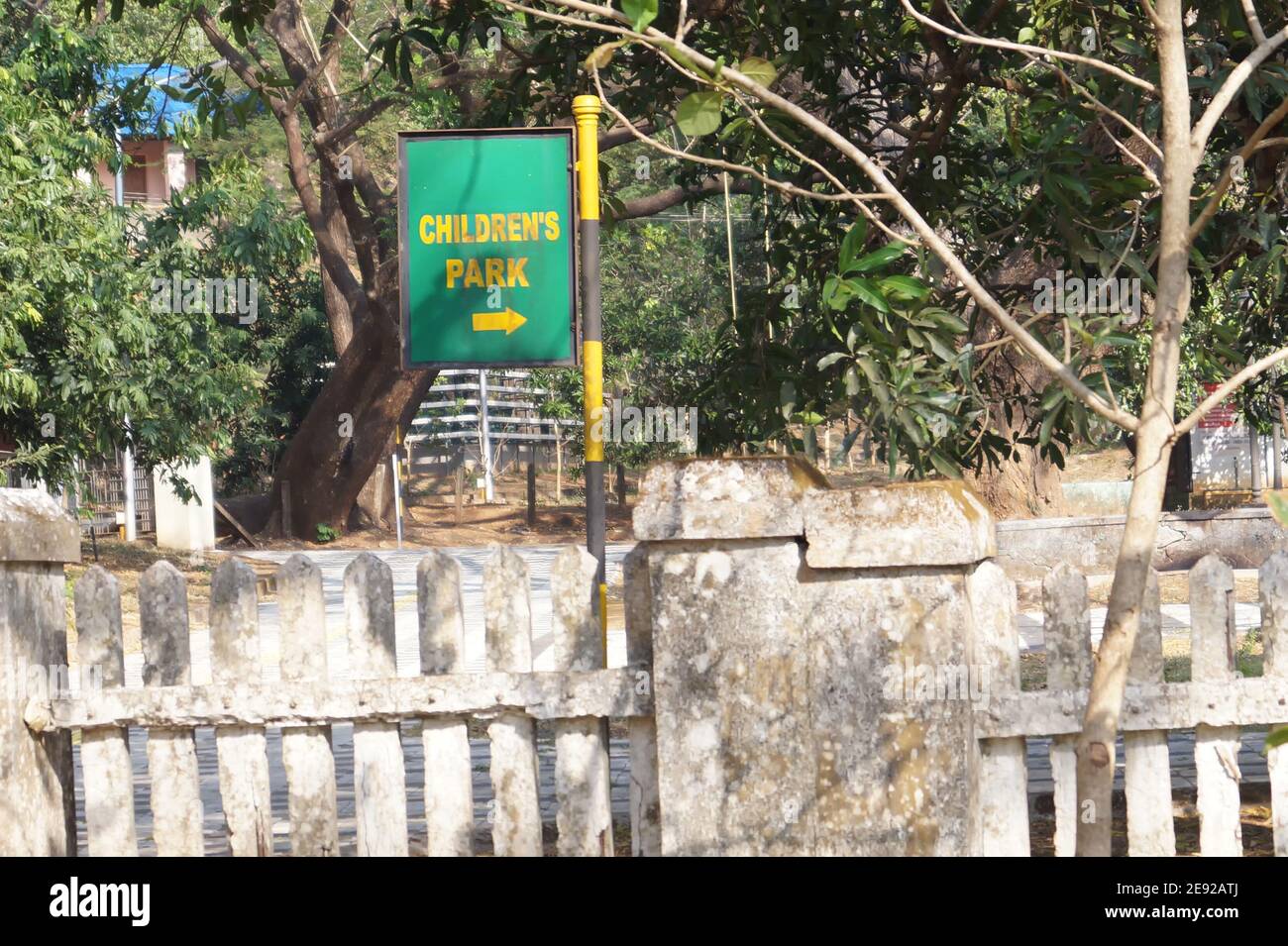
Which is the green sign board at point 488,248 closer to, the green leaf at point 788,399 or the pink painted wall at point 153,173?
the green leaf at point 788,399

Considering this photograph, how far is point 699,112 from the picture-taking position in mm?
3615

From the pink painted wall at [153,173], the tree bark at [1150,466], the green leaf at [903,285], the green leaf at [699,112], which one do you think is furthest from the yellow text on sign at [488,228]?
the pink painted wall at [153,173]

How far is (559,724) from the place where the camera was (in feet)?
14.6

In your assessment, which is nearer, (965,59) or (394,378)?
(965,59)

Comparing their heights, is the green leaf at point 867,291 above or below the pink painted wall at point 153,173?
below

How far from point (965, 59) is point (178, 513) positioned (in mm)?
21784

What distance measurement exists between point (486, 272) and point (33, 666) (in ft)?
7.32

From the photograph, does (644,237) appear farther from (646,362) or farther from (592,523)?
(592,523)

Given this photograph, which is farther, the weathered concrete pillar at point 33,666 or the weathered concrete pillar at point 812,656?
the weathered concrete pillar at point 33,666

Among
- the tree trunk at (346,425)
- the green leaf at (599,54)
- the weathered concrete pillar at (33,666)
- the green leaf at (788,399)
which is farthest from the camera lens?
the tree trunk at (346,425)

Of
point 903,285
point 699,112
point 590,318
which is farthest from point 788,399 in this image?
point 699,112

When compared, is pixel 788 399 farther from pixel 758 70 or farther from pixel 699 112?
pixel 699 112

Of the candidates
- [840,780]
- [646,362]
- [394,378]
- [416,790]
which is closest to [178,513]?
[394,378]

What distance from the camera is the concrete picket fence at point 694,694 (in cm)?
410
